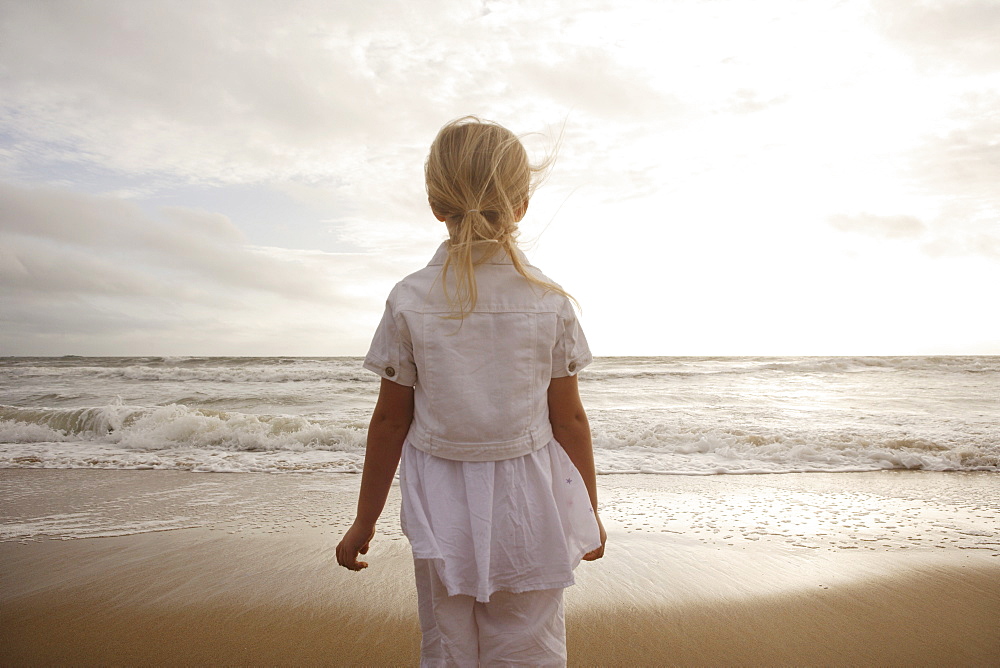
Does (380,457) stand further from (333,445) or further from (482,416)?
(333,445)

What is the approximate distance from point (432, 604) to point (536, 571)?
28cm

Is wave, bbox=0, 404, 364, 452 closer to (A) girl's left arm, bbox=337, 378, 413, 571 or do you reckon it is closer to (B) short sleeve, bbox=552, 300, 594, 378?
(A) girl's left arm, bbox=337, 378, 413, 571

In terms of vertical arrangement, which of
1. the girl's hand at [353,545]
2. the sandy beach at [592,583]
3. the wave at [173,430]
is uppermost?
the girl's hand at [353,545]

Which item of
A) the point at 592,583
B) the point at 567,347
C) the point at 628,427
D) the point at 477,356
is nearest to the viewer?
the point at 477,356

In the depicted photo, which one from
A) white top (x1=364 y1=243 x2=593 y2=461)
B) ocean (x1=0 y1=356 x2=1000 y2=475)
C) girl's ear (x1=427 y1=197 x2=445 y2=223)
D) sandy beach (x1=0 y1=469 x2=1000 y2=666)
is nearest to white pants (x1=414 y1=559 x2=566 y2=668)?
white top (x1=364 y1=243 x2=593 y2=461)

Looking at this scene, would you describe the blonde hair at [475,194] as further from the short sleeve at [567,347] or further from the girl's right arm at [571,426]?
the girl's right arm at [571,426]

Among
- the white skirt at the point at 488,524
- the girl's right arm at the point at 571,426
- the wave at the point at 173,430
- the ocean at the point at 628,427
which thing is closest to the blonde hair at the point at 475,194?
the girl's right arm at the point at 571,426

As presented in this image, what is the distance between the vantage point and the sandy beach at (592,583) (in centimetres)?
269

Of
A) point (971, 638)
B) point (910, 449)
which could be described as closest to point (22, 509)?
point (971, 638)

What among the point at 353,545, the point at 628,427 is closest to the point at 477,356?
the point at 353,545

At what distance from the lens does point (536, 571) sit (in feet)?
4.72

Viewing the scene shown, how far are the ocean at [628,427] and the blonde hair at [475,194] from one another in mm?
5250

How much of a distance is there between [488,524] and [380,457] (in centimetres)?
35

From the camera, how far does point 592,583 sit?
3.27 meters
